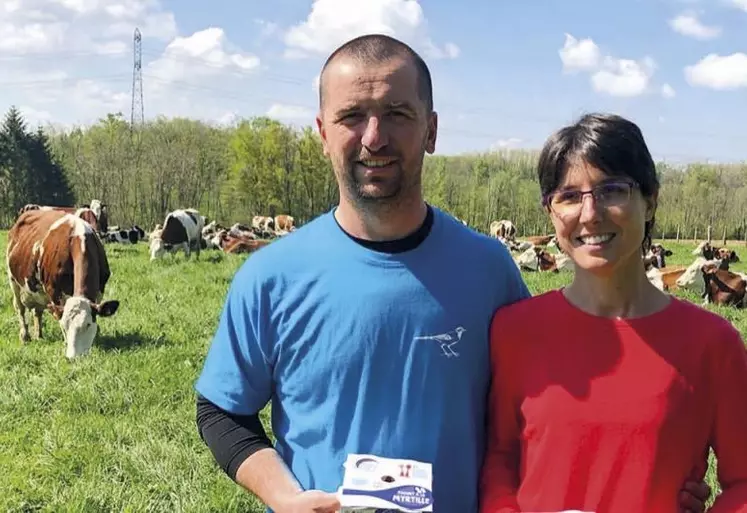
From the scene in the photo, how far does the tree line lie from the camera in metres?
49.1

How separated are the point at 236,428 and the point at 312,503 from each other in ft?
1.31

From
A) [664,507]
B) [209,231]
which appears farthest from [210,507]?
[209,231]

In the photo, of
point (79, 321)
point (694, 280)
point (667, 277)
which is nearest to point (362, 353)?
point (79, 321)

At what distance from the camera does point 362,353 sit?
6.58 ft

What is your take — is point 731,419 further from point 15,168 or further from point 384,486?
point 15,168

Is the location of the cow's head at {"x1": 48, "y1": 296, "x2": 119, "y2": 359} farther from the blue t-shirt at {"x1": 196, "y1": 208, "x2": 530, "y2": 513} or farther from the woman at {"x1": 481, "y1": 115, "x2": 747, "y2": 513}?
the woman at {"x1": 481, "y1": 115, "x2": 747, "y2": 513}

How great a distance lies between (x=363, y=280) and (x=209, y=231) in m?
27.6

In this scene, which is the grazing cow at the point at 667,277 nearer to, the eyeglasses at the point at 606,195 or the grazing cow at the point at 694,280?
the grazing cow at the point at 694,280

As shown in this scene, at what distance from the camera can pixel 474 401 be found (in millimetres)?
2072

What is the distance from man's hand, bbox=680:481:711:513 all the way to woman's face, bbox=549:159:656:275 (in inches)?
22.4

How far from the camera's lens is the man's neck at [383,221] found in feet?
6.77

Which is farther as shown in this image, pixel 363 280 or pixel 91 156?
pixel 91 156

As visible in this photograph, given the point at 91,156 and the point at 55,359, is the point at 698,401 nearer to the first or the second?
the point at 55,359

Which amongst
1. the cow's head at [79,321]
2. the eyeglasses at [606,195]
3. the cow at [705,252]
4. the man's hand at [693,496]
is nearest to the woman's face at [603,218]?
the eyeglasses at [606,195]
